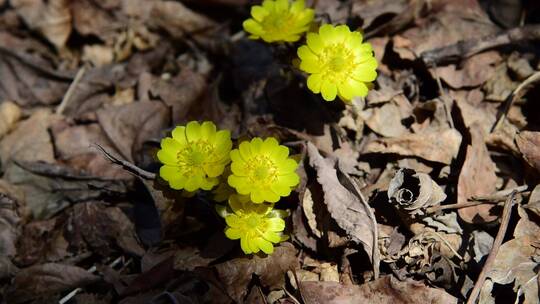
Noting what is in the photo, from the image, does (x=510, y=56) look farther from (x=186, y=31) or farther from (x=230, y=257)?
(x=186, y=31)

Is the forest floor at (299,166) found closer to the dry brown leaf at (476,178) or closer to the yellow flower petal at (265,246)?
the dry brown leaf at (476,178)

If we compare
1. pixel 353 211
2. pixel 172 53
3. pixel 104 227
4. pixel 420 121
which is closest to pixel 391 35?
pixel 420 121

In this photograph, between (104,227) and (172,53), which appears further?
(172,53)

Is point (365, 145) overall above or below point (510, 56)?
below

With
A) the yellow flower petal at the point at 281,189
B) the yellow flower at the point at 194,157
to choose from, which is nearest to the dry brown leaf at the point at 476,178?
the yellow flower petal at the point at 281,189

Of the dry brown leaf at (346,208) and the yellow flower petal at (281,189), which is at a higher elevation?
the yellow flower petal at (281,189)

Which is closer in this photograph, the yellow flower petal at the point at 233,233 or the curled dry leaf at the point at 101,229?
the yellow flower petal at the point at 233,233

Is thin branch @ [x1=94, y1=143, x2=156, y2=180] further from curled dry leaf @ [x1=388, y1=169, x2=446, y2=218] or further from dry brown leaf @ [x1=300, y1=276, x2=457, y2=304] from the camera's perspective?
curled dry leaf @ [x1=388, y1=169, x2=446, y2=218]

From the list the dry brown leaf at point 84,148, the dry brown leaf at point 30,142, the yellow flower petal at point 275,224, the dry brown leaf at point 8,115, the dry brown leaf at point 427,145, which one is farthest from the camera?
the dry brown leaf at point 8,115
